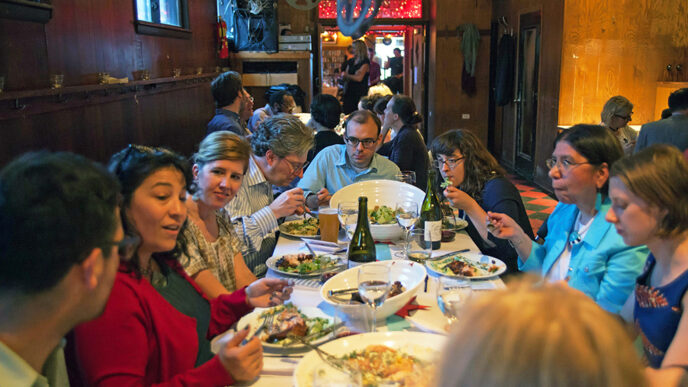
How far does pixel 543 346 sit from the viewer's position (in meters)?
0.63

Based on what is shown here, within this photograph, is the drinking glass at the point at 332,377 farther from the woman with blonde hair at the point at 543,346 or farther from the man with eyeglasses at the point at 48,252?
the woman with blonde hair at the point at 543,346

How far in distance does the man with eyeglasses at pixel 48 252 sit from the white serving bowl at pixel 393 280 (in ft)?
2.70

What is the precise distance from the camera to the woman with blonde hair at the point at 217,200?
2227 mm

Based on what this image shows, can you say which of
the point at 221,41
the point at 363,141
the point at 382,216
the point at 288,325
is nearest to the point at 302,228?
the point at 382,216

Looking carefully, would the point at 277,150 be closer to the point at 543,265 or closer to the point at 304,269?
the point at 304,269

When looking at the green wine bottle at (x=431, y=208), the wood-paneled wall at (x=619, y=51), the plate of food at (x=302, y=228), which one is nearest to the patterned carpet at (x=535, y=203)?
the wood-paneled wall at (x=619, y=51)

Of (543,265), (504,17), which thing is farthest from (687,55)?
(543,265)

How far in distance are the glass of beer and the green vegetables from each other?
225 mm

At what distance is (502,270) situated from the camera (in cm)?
224

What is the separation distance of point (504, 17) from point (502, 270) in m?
8.78

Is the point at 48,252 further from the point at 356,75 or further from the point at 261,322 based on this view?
the point at 356,75

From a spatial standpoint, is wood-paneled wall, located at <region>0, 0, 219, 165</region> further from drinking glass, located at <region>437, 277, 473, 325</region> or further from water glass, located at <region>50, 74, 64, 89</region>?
drinking glass, located at <region>437, 277, 473, 325</region>

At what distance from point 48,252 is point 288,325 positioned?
0.82 metres

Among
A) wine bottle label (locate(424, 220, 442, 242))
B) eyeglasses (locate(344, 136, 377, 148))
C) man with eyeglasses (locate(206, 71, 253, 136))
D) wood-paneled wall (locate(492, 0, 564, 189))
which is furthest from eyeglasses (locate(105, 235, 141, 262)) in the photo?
wood-paneled wall (locate(492, 0, 564, 189))
